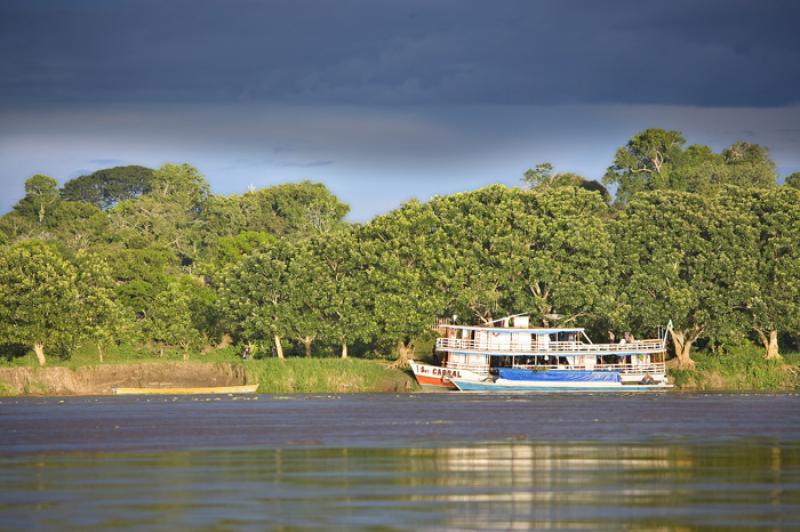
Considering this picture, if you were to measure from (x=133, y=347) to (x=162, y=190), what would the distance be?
233 feet

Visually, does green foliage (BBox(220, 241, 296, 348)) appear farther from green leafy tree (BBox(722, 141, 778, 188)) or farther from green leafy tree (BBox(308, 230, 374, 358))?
green leafy tree (BBox(722, 141, 778, 188))

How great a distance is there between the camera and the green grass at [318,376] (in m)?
99.9

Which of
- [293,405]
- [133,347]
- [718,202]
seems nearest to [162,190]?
[133,347]

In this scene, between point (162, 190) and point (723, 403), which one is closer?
point (723, 403)

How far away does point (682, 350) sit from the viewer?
110 metres

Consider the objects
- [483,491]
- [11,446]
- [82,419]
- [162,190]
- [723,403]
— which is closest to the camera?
[483,491]

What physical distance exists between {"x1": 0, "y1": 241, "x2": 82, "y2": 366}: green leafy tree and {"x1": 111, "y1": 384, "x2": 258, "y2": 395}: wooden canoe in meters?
7.69

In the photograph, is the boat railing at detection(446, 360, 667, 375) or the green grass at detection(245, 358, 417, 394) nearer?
the green grass at detection(245, 358, 417, 394)

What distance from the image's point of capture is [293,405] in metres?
79.2

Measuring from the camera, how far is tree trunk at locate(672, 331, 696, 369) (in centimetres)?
10850

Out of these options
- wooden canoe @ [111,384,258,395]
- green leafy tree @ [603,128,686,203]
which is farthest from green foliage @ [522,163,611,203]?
wooden canoe @ [111,384,258,395]

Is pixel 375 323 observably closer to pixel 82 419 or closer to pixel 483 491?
pixel 82 419

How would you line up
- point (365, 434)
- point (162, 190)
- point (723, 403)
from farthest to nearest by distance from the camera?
point (162, 190) < point (723, 403) < point (365, 434)

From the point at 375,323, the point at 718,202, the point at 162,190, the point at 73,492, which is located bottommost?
the point at 73,492
